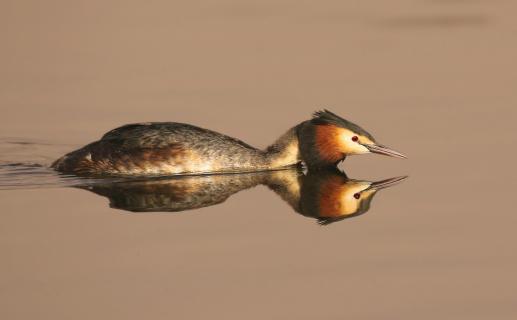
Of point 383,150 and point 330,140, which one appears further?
point 330,140

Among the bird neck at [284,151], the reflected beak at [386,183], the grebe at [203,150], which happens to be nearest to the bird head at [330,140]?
the grebe at [203,150]

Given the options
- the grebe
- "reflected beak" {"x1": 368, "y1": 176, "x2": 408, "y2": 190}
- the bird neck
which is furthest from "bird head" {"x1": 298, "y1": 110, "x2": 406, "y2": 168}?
"reflected beak" {"x1": 368, "y1": 176, "x2": 408, "y2": 190}

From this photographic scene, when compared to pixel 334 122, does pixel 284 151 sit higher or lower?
lower

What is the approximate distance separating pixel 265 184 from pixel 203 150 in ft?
2.90

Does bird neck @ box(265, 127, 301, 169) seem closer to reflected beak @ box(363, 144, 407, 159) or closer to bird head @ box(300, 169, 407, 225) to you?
bird head @ box(300, 169, 407, 225)

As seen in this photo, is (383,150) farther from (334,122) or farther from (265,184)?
(265,184)

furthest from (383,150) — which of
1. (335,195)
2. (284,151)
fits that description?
(335,195)

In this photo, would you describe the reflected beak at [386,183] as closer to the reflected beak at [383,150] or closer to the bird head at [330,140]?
the reflected beak at [383,150]

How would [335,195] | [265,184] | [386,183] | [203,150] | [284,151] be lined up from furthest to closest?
[284,151] → [203,150] → [265,184] → [386,183] → [335,195]

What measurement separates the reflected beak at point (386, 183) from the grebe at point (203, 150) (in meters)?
0.64

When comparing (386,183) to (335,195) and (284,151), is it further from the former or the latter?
(284,151)

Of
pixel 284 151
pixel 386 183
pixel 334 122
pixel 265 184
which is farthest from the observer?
pixel 284 151

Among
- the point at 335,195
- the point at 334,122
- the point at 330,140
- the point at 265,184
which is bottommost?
the point at 335,195

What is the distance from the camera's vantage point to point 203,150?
15.3m
